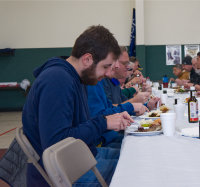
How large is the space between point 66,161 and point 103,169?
0.55 metres

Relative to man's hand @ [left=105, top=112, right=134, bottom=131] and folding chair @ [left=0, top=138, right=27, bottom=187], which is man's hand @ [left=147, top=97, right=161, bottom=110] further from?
folding chair @ [left=0, top=138, right=27, bottom=187]

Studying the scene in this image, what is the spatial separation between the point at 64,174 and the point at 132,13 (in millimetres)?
8075

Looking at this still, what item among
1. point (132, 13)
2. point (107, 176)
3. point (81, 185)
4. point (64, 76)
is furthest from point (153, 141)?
point (132, 13)

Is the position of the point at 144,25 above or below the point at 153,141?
above

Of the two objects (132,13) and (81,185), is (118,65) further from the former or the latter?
(132,13)

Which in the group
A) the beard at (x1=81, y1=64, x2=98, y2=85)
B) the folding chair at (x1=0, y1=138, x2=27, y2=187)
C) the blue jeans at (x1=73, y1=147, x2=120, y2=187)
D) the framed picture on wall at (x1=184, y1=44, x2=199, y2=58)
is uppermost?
the framed picture on wall at (x1=184, y1=44, x2=199, y2=58)

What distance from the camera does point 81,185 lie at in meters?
1.31

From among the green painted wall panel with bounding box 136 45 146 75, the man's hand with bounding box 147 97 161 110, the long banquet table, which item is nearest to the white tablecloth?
the long banquet table

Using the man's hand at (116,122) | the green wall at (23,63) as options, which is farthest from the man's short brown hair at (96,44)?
the green wall at (23,63)

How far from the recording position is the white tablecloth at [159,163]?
3.04 ft

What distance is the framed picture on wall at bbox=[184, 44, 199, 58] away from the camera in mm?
8547

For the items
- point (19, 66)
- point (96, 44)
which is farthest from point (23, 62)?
point (96, 44)

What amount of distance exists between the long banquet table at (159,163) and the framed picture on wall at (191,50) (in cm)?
753

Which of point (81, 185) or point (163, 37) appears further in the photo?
point (163, 37)
